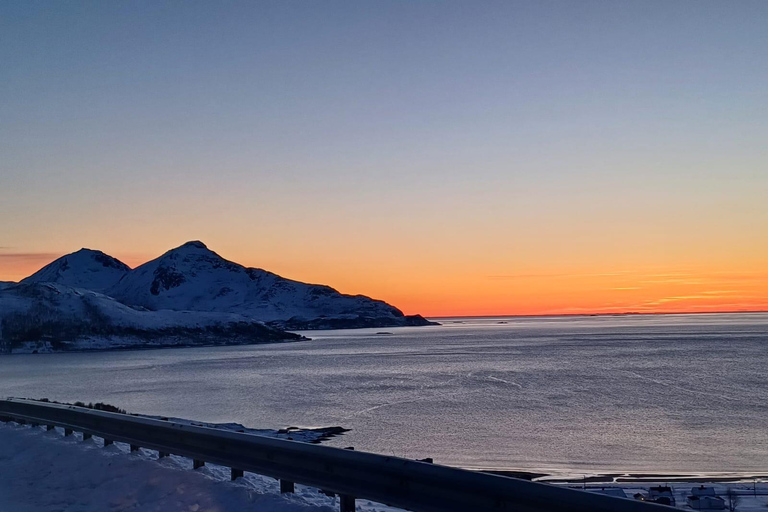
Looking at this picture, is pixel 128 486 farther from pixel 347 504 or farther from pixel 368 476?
pixel 368 476

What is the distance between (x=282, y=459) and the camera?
862 centimetres

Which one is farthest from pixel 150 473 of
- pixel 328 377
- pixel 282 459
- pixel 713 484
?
pixel 328 377

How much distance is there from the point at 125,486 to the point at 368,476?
14.1 feet

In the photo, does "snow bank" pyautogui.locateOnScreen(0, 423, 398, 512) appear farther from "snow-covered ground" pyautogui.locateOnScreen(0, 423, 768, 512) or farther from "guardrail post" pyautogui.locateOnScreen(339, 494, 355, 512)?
"guardrail post" pyautogui.locateOnScreen(339, 494, 355, 512)

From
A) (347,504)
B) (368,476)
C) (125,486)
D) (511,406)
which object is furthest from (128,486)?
(511,406)

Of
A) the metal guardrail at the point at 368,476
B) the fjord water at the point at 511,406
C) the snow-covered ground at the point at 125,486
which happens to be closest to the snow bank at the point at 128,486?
the snow-covered ground at the point at 125,486

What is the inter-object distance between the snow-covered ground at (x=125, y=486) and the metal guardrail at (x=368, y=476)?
28cm

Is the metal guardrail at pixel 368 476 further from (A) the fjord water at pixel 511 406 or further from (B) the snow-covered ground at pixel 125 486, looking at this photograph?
(A) the fjord water at pixel 511 406

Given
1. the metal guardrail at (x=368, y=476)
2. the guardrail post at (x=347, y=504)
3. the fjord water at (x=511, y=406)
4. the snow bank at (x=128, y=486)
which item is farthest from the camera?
the fjord water at (x=511, y=406)

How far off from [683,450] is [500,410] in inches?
576

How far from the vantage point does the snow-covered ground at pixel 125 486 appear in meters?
8.60

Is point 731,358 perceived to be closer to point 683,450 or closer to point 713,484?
point 683,450

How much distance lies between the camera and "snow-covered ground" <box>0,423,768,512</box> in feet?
28.2

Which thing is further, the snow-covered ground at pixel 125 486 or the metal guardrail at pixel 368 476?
the snow-covered ground at pixel 125 486
